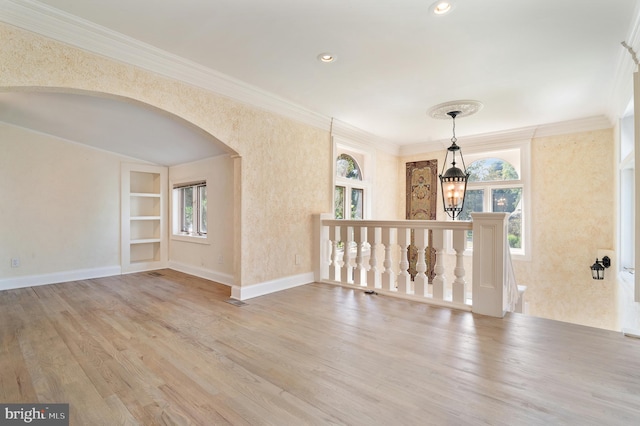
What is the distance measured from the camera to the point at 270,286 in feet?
12.7

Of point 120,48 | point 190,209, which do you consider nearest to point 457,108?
point 120,48

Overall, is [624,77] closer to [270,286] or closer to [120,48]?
[270,286]

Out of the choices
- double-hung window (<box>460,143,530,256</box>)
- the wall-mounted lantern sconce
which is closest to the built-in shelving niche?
double-hung window (<box>460,143,530,256</box>)

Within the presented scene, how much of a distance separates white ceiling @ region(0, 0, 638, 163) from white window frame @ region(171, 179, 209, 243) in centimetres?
240

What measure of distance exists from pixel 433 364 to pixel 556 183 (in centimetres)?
452

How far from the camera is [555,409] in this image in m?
1.54

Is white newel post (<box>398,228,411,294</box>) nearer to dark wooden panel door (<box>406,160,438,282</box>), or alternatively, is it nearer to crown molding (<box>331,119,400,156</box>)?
crown molding (<box>331,119,400,156</box>)

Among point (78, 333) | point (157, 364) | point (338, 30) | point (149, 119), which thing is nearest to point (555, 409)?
point (157, 364)

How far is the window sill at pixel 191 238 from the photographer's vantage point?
16.5ft

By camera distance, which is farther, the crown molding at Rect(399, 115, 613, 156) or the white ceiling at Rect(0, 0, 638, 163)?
the crown molding at Rect(399, 115, 613, 156)

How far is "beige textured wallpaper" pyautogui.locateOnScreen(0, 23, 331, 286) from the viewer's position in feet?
7.32

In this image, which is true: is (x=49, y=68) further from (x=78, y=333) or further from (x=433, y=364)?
(x=433, y=364)

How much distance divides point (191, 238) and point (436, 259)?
410 centimetres

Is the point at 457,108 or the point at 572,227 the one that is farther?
the point at 572,227
